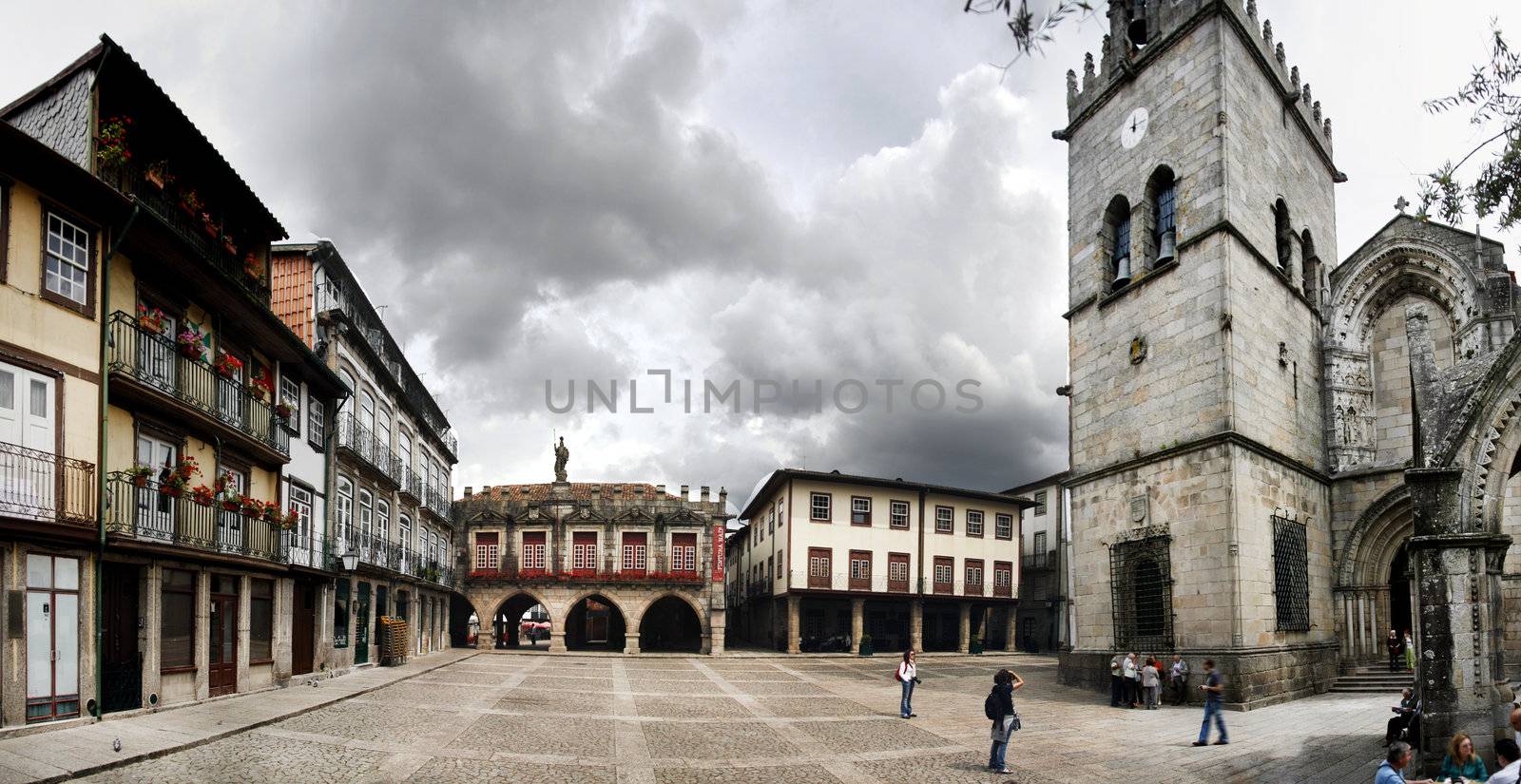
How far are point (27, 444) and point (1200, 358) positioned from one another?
2180 centimetres

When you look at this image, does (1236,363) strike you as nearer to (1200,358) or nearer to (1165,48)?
(1200,358)

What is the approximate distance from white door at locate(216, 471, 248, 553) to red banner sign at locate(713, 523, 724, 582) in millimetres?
30055

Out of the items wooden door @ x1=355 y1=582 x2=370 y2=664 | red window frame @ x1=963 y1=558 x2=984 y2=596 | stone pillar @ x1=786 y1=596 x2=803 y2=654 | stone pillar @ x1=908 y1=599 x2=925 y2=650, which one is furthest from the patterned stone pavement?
red window frame @ x1=963 y1=558 x2=984 y2=596

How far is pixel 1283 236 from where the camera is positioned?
25.6 m

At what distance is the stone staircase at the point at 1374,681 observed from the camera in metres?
22.8

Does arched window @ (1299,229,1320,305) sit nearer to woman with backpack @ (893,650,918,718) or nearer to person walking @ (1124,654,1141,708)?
person walking @ (1124,654,1141,708)

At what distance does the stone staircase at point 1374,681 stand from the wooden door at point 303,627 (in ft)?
80.6

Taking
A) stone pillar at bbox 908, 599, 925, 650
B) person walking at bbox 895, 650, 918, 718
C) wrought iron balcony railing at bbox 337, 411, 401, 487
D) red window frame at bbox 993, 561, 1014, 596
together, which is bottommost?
stone pillar at bbox 908, 599, 925, 650

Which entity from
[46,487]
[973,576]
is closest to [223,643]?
Result: [46,487]

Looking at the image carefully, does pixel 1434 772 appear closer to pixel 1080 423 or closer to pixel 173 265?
pixel 1080 423

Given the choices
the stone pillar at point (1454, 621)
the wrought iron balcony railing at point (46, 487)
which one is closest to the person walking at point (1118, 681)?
the stone pillar at point (1454, 621)

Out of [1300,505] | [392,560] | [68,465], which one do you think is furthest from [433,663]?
[1300,505]

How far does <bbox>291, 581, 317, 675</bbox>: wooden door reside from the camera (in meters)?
24.0

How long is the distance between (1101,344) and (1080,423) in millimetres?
2145
